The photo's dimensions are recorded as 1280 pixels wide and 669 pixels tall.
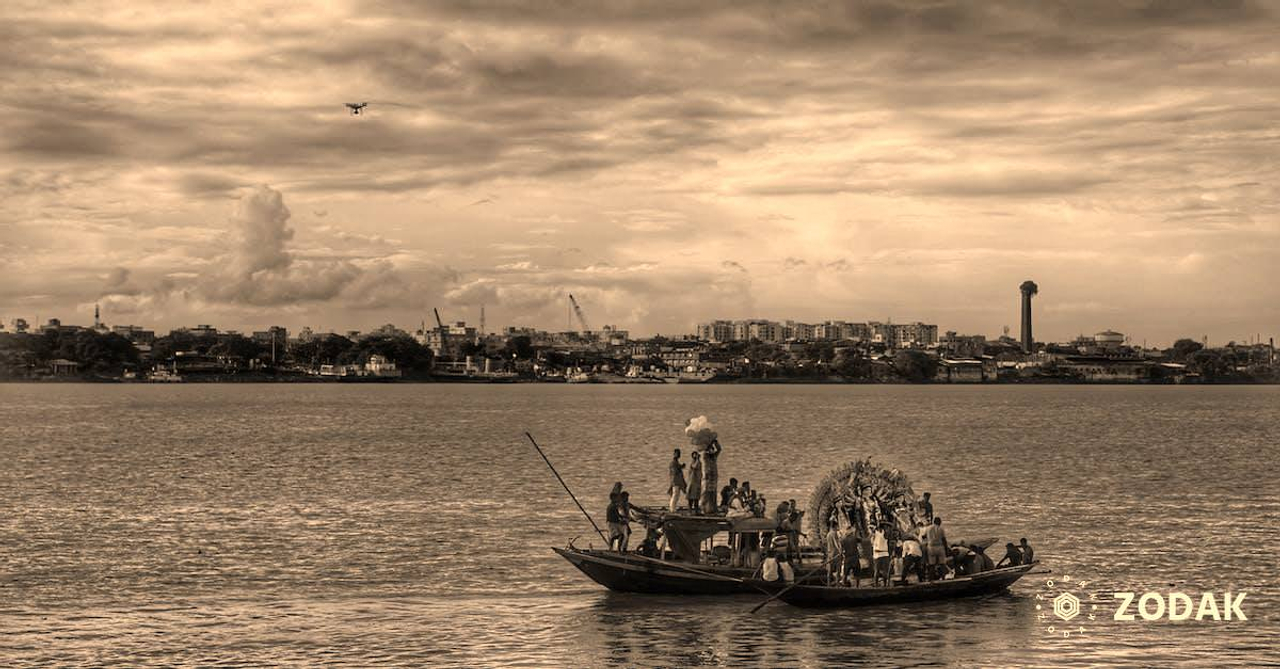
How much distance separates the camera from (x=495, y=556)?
5112 centimetres

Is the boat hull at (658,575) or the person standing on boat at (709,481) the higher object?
the person standing on boat at (709,481)

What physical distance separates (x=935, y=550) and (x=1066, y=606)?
14.5ft

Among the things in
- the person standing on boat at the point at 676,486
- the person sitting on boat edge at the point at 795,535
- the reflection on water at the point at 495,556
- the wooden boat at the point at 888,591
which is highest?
the person standing on boat at the point at 676,486

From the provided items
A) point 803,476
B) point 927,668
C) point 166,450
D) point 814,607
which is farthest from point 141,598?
point 166,450

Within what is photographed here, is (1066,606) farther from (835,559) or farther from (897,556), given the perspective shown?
(835,559)

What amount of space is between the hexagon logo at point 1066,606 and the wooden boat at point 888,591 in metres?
1.53

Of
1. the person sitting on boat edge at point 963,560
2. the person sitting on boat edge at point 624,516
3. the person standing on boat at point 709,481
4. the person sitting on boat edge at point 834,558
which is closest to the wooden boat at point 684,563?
the person sitting on boat edge at point 624,516

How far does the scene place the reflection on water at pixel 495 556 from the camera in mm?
35656

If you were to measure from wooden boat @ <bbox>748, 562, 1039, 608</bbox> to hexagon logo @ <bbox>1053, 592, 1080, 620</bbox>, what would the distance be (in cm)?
153

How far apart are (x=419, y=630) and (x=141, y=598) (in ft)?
34.1

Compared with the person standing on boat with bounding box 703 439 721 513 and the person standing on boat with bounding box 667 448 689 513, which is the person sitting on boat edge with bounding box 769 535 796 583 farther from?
the person standing on boat with bounding box 667 448 689 513

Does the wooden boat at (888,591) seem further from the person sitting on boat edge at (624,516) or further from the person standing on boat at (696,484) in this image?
the person sitting on boat edge at (624,516)

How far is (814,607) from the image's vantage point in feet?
128

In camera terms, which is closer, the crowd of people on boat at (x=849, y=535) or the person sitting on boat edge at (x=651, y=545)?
the crowd of people on boat at (x=849, y=535)
